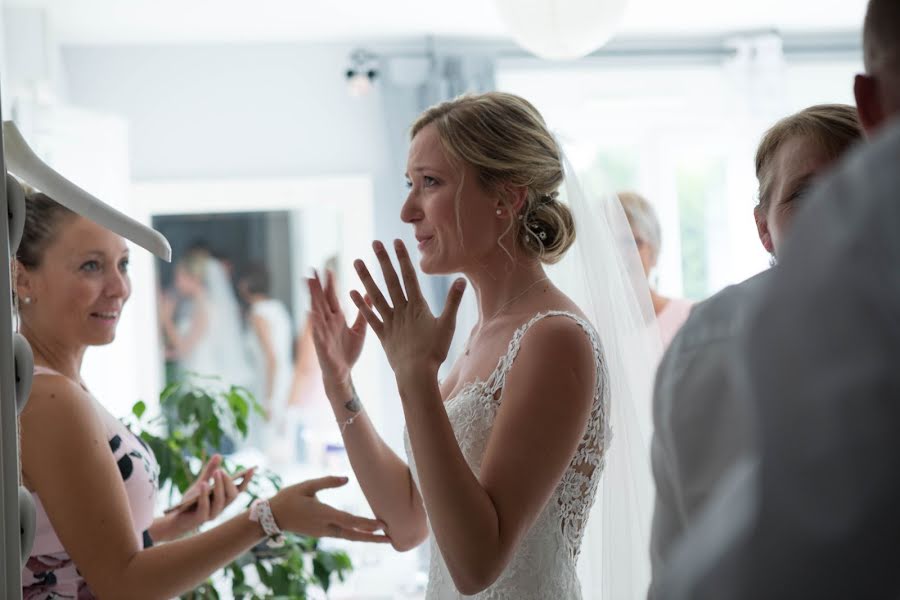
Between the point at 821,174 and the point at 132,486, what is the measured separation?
110cm

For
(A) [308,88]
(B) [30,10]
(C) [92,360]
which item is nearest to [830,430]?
(C) [92,360]

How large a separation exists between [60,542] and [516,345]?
0.71 metres

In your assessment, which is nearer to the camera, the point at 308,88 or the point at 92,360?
the point at 92,360

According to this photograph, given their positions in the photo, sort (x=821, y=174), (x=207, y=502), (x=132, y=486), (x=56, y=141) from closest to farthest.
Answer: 1. (x=821, y=174)
2. (x=132, y=486)
3. (x=207, y=502)
4. (x=56, y=141)

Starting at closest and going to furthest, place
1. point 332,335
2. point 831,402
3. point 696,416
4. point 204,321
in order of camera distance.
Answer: point 831,402
point 696,416
point 332,335
point 204,321

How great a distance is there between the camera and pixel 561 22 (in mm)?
2461

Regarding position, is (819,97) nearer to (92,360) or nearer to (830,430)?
(92,360)

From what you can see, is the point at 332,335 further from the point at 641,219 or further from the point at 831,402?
the point at 641,219

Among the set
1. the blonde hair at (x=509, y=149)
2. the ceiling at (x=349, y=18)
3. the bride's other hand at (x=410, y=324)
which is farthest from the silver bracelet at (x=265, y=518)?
the ceiling at (x=349, y=18)

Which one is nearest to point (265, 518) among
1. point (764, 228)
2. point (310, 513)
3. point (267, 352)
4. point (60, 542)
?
point (310, 513)

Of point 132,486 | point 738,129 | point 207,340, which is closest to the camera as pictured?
point 132,486

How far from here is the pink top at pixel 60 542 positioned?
53.2 inches

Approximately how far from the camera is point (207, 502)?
170 centimetres

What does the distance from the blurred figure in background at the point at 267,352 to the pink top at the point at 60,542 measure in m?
3.03
